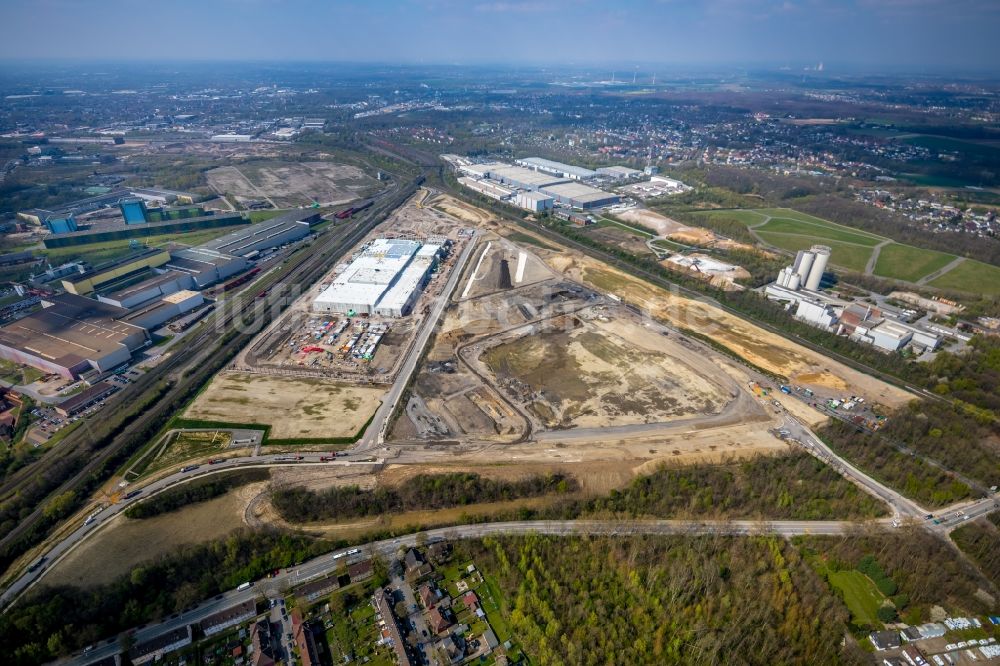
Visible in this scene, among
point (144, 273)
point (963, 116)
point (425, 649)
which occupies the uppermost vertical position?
point (963, 116)

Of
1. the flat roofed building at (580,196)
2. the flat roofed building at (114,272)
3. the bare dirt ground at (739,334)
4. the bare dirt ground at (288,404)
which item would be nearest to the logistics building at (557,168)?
the flat roofed building at (580,196)

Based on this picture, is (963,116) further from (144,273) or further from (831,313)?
(144,273)

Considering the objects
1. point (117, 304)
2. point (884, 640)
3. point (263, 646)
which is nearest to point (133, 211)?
point (117, 304)

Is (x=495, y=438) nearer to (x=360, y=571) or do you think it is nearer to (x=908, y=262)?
(x=360, y=571)

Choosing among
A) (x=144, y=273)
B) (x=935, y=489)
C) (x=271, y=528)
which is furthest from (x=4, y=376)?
(x=935, y=489)

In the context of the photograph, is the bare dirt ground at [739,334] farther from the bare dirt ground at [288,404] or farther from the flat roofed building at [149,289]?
the flat roofed building at [149,289]

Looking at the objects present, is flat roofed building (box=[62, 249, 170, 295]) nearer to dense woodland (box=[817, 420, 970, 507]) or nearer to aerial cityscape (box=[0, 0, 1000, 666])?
aerial cityscape (box=[0, 0, 1000, 666])
